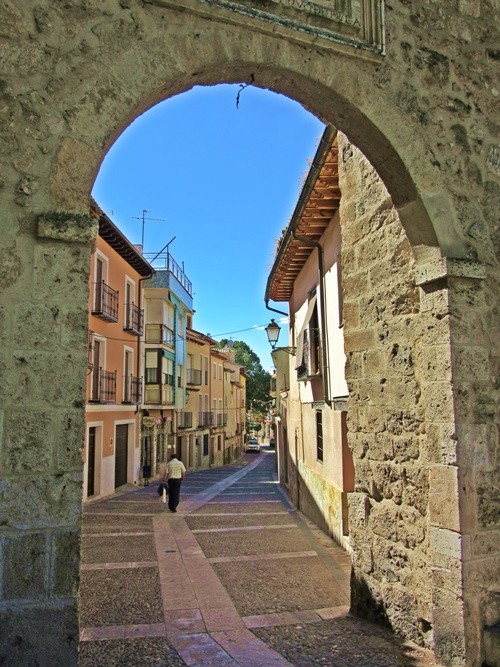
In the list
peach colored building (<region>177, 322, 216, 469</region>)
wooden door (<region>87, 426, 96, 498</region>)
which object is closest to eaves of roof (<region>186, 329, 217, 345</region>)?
peach colored building (<region>177, 322, 216, 469</region>)

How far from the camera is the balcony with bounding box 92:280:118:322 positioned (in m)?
15.1

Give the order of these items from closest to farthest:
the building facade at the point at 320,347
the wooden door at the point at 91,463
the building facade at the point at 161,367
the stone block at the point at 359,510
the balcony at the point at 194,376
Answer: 1. the stone block at the point at 359,510
2. the building facade at the point at 320,347
3. the wooden door at the point at 91,463
4. the building facade at the point at 161,367
5. the balcony at the point at 194,376

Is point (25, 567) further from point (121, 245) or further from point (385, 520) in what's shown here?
point (121, 245)

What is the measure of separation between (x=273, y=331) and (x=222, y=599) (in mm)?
7763

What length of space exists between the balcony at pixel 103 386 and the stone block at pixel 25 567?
41.9 feet

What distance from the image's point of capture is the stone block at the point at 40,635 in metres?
2.38

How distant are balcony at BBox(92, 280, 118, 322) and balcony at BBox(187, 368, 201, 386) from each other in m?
13.3

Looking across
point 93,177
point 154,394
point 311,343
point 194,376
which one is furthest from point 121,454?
point 93,177

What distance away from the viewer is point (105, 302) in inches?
620

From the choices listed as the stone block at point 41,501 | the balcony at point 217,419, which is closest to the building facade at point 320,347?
the stone block at point 41,501

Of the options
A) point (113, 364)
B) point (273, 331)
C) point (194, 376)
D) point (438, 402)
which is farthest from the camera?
point (194, 376)

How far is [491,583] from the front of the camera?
10.9ft

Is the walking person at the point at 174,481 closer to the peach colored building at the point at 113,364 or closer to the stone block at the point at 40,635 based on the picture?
the peach colored building at the point at 113,364

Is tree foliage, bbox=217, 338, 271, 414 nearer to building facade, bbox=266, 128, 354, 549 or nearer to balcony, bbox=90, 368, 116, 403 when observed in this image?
balcony, bbox=90, 368, 116, 403
